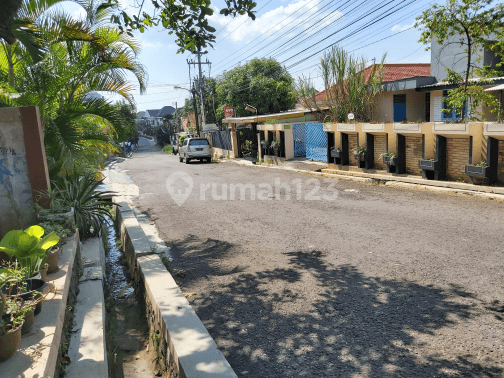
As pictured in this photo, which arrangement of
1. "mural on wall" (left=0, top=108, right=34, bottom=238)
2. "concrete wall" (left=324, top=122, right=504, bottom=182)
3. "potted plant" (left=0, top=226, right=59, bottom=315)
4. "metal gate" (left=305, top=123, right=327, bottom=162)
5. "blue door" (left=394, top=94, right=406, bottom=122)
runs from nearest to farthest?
"potted plant" (left=0, top=226, right=59, bottom=315) < "mural on wall" (left=0, top=108, right=34, bottom=238) < "concrete wall" (left=324, top=122, right=504, bottom=182) < "metal gate" (left=305, top=123, right=327, bottom=162) < "blue door" (left=394, top=94, right=406, bottom=122)

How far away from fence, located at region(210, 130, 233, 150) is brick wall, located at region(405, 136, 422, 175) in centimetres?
1733

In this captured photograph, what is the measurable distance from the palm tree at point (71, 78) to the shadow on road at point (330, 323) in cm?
379

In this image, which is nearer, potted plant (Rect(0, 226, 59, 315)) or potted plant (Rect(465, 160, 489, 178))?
potted plant (Rect(0, 226, 59, 315))

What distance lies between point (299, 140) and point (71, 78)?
14.6 meters

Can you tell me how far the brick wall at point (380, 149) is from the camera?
14370 mm

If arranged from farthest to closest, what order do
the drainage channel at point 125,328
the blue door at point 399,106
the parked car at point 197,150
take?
the parked car at point 197,150, the blue door at point 399,106, the drainage channel at point 125,328

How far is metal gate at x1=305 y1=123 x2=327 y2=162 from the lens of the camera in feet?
61.0

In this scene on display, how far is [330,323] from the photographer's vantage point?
14.3 feet

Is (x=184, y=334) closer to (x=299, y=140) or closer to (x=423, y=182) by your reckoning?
(x=423, y=182)

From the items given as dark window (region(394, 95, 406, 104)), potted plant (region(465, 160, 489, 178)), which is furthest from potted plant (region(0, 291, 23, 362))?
dark window (region(394, 95, 406, 104))

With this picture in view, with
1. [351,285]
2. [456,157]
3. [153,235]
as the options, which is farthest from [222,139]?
[351,285]

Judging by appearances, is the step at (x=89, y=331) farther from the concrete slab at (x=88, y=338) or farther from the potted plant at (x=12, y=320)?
the potted plant at (x=12, y=320)

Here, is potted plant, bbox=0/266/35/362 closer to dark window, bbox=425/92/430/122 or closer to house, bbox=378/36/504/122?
house, bbox=378/36/504/122

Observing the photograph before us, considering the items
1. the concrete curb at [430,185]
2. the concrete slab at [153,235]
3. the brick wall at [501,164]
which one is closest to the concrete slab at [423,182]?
the concrete curb at [430,185]
